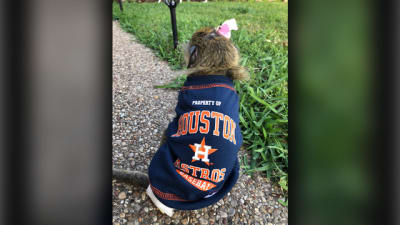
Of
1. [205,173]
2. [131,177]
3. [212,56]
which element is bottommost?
[131,177]

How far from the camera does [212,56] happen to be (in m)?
1.00

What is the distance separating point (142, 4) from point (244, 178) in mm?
1012

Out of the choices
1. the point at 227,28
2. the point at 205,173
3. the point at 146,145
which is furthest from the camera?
the point at 146,145

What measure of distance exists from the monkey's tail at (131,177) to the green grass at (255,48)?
0.49 metres

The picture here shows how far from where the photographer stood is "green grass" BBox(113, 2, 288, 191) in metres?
1.09

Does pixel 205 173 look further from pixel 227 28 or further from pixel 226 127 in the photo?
pixel 227 28

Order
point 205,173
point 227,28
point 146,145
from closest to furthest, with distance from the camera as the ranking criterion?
point 205,173 < point 227,28 < point 146,145

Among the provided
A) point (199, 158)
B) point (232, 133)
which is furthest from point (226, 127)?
point (199, 158)

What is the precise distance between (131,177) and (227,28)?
2.62 ft

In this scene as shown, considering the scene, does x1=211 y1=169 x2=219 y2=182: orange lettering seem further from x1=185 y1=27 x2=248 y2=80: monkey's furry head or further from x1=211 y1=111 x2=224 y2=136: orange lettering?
x1=185 y1=27 x2=248 y2=80: monkey's furry head
